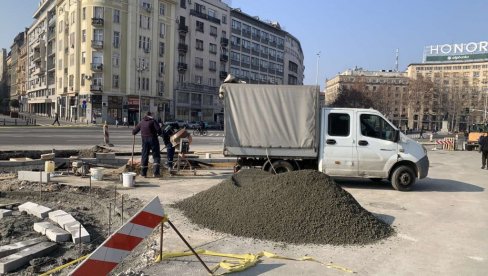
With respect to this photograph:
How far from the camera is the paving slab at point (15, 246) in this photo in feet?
18.1

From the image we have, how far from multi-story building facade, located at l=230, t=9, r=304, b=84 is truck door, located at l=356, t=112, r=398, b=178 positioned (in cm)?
8279

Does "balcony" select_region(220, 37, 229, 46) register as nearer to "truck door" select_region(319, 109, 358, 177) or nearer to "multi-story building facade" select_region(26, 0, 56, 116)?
"multi-story building facade" select_region(26, 0, 56, 116)

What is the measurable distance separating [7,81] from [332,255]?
189m

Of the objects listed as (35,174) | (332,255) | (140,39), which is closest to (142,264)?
(332,255)

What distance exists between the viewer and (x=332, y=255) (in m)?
5.94

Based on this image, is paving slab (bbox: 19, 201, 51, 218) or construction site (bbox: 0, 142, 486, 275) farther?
paving slab (bbox: 19, 201, 51, 218)

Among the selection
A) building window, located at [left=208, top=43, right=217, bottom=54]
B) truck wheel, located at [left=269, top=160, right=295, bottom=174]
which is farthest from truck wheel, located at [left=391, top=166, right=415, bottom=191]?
building window, located at [left=208, top=43, right=217, bottom=54]

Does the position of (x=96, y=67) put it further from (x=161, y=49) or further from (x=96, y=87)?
(x=161, y=49)

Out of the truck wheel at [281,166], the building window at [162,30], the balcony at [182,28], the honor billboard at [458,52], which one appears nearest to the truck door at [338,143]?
the truck wheel at [281,166]

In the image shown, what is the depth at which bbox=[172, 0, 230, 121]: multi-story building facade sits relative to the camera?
7800 cm

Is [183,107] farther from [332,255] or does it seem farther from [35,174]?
[332,255]

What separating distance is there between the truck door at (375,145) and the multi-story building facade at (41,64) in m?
85.0

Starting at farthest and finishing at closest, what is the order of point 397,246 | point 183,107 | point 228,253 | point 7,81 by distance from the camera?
point 7,81
point 183,107
point 397,246
point 228,253

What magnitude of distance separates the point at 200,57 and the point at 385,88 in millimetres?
54984
